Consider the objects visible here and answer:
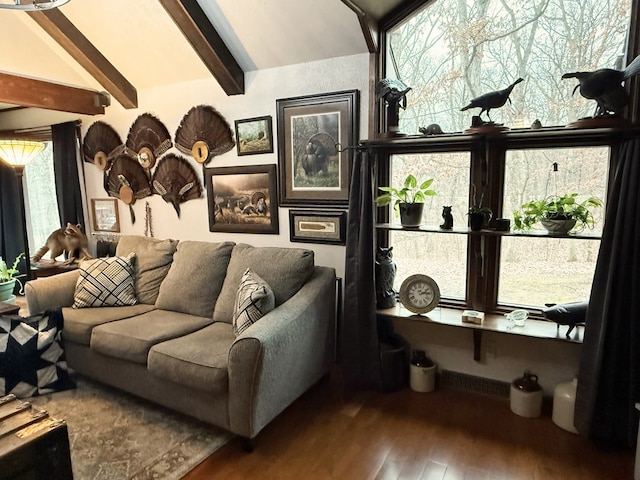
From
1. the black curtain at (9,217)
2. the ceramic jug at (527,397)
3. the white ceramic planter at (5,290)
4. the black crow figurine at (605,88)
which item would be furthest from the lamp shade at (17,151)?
the ceramic jug at (527,397)

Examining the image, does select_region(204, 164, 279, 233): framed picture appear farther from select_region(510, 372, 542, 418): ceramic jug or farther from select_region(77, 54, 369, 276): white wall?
select_region(510, 372, 542, 418): ceramic jug

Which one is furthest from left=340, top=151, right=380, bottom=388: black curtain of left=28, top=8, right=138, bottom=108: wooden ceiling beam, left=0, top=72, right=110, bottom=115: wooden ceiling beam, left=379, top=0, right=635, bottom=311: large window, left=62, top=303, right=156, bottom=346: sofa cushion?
left=0, top=72, right=110, bottom=115: wooden ceiling beam

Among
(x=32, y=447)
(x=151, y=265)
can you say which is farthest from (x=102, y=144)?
(x=32, y=447)

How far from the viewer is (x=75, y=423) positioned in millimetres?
2379

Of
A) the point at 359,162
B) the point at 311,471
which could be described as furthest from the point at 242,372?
the point at 359,162

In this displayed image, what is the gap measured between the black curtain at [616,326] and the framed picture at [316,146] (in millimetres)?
1513

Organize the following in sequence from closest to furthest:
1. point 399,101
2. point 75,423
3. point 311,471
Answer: point 311,471 < point 75,423 < point 399,101

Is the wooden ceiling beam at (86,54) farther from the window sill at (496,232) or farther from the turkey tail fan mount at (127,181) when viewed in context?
the window sill at (496,232)

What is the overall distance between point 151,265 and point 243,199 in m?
0.89

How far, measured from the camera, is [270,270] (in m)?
2.68

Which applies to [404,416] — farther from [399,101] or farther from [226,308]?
[399,101]

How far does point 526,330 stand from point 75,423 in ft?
8.50

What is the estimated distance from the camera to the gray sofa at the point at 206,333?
2086 millimetres

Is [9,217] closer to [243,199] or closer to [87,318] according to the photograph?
[87,318]
